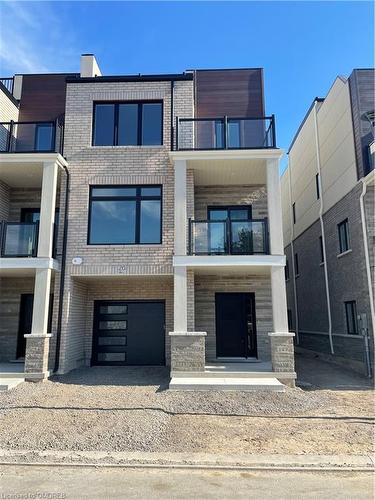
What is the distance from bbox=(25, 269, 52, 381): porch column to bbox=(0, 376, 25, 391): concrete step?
0.24m

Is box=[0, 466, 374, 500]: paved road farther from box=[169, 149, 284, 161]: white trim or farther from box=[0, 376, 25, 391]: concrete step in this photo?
box=[169, 149, 284, 161]: white trim

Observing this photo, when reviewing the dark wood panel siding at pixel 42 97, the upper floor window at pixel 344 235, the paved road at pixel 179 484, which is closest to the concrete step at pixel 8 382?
the paved road at pixel 179 484

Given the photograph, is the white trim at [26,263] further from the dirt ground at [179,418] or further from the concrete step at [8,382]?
the dirt ground at [179,418]

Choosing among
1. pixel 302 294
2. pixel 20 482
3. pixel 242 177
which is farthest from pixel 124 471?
pixel 302 294

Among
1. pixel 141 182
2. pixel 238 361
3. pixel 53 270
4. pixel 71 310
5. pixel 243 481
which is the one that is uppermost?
pixel 141 182

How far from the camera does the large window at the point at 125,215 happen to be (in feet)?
37.4

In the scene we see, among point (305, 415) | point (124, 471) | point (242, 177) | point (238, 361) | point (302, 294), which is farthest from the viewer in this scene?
point (302, 294)

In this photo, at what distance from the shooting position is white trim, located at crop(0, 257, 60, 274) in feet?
34.1

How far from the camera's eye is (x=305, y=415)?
733 centimetres

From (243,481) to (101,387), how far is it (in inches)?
212

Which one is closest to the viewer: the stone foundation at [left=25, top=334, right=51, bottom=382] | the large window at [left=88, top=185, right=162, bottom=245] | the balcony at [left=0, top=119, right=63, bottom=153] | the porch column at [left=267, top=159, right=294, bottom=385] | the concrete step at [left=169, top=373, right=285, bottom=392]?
the concrete step at [left=169, top=373, right=285, bottom=392]

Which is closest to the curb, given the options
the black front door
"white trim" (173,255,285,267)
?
"white trim" (173,255,285,267)

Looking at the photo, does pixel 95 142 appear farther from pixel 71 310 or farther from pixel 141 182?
pixel 71 310

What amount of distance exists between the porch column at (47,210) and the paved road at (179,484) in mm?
6461
